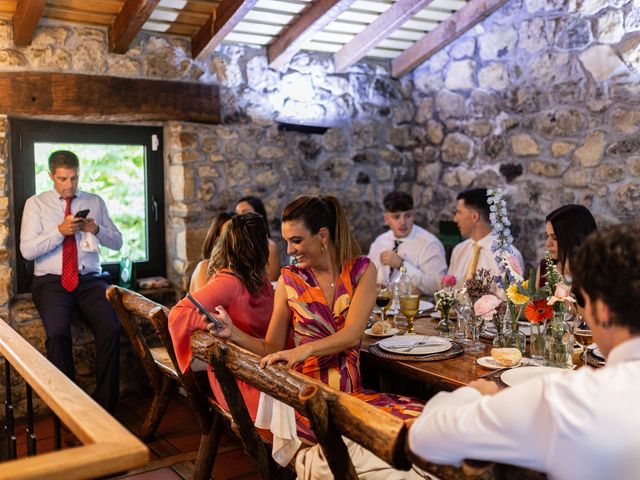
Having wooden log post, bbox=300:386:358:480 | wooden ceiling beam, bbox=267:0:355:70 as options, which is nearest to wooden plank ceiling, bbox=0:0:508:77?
wooden ceiling beam, bbox=267:0:355:70

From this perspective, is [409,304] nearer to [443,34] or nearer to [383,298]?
[383,298]

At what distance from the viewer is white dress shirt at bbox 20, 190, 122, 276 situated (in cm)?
400

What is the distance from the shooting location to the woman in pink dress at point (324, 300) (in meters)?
2.53

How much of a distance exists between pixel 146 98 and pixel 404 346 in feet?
8.62

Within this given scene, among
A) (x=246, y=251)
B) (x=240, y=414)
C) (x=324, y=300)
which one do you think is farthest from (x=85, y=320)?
(x=240, y=414)

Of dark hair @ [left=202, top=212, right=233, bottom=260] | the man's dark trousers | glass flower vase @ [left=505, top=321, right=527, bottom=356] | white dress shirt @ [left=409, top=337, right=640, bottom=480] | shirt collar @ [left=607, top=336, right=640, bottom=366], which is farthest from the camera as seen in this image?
the man's dark trousers

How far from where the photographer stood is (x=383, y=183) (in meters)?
5.53

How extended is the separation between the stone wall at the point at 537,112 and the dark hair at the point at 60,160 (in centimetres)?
279

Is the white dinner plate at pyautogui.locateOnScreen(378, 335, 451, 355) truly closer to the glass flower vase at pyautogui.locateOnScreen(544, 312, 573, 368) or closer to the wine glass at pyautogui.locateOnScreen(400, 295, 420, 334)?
the wine glass at pyautogui.locateOnScreen(400, 295, 420, 334)

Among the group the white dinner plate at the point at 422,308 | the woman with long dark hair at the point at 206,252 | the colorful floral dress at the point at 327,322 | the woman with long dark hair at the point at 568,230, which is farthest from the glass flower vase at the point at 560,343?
the woman with long dark hair at the point at 206,252

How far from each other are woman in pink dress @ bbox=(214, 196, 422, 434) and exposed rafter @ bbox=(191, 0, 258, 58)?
177cm

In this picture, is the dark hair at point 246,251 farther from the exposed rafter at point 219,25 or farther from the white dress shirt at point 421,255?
the white dress shirt at point 421,255

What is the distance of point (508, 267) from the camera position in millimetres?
2535

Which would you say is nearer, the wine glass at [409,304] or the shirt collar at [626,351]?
the shirt collar at [626,351]
